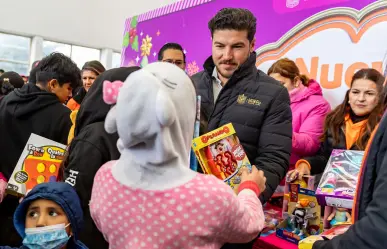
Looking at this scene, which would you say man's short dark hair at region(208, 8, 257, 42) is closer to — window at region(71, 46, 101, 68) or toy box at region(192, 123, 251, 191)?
toy box at region(192, 123, 251, 191)

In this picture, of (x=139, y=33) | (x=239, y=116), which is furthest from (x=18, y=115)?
(x=139, y=33)

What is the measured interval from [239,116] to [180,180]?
82cm

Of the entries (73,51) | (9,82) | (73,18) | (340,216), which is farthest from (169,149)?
(73,51)

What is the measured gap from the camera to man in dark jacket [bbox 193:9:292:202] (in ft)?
5.40

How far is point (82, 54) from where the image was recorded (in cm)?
1038

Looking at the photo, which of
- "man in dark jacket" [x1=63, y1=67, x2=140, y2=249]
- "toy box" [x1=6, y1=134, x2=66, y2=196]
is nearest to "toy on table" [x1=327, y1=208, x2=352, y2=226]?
"man in dark jacket" [x1=63, y1=67, x2=140, y2=249]

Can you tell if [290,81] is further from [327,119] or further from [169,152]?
[169,152]

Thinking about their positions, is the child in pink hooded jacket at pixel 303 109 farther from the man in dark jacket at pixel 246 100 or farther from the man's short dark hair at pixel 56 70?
the man's short dark hair at pixel 56 70

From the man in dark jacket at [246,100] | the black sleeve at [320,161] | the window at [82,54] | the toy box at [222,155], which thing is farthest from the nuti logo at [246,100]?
the window at [82,54]

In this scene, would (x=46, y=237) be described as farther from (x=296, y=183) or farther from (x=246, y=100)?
(x=296, y=183)

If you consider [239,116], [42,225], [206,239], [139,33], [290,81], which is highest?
[139,33]

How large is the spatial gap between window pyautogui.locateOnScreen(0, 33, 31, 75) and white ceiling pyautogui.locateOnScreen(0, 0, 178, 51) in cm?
37

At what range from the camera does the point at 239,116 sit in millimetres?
1702

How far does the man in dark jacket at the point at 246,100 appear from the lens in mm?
1644
